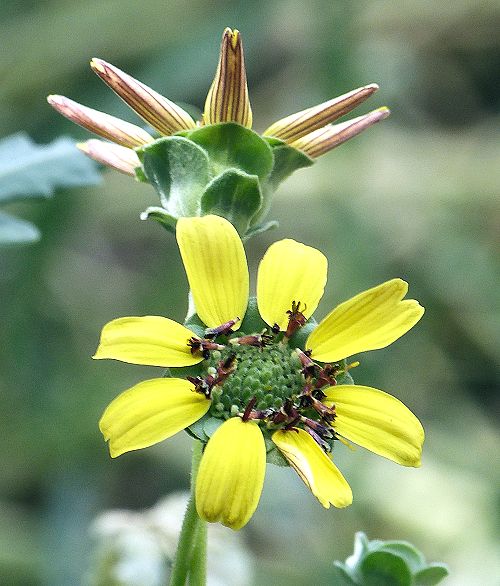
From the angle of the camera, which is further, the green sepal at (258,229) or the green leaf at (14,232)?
the green leaf at (14,232)

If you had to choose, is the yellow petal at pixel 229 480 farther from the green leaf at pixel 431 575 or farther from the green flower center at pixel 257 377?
the green leaf at pixel 431 575

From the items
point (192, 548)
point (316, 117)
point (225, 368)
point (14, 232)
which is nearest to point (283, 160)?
point (316, 117)

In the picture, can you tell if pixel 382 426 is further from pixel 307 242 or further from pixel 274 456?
pixel 307 242

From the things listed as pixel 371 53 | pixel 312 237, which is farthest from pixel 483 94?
pixel 312 237

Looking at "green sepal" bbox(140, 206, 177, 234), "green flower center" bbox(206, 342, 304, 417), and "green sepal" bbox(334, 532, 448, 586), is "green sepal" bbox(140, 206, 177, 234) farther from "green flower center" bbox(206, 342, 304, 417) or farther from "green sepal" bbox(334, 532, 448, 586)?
"green sepal" bbox(334, 532, 448, 586)

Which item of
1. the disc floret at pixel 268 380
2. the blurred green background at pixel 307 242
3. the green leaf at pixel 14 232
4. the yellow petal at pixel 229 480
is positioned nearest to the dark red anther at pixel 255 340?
the disc floret at pixel 268 380

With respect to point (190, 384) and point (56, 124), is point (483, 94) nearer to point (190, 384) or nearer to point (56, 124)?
point (56, 124)
